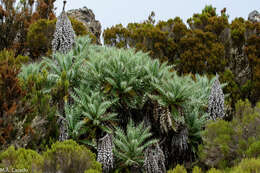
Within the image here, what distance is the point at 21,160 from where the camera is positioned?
3.87 meters

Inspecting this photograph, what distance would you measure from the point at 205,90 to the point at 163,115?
1733mm

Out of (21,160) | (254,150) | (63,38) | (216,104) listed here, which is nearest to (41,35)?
(63,38)

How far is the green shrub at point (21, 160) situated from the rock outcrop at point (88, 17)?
1236 cm

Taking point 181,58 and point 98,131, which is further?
point 181,58

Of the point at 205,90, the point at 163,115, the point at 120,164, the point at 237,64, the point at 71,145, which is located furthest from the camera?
the point at 237,64

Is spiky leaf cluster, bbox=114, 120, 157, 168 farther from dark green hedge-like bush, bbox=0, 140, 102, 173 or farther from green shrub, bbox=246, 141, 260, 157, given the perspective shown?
green shrub, bbox=246, 141, 260, 157

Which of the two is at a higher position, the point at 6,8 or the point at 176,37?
the point at 6,8

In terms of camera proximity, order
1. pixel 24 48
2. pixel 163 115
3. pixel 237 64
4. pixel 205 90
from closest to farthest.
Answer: pixel 163 115 → pixel 205 90 → pixel 237 64 → pixel 24 48

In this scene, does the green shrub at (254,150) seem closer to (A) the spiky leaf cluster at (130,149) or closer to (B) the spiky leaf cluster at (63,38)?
(A) the spiky leaf cluster at (130,149)

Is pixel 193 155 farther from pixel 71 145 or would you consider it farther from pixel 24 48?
pixel 24 48

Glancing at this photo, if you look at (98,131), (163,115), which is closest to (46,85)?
(98,131)

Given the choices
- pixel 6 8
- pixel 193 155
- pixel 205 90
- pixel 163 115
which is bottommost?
pixel 193 155

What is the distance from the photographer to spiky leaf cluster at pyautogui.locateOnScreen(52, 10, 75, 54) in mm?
7922

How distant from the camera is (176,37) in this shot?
11578mm
